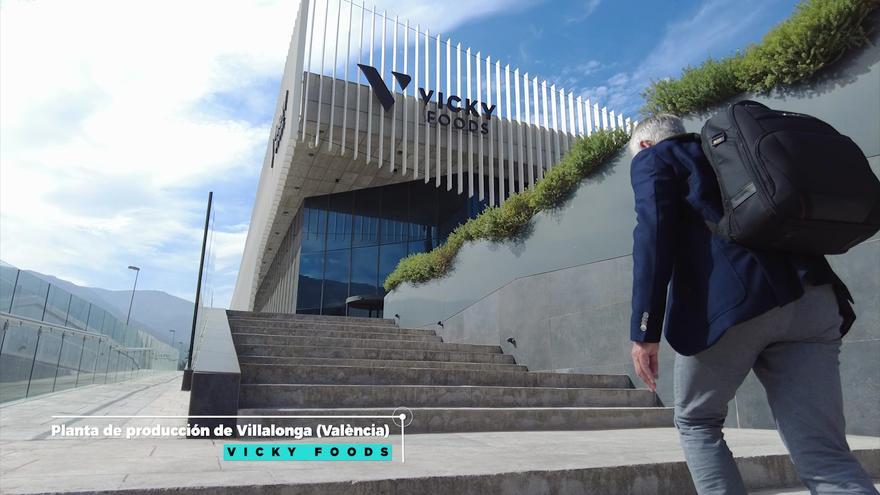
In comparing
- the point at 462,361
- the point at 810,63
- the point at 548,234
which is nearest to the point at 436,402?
the point at 462,361

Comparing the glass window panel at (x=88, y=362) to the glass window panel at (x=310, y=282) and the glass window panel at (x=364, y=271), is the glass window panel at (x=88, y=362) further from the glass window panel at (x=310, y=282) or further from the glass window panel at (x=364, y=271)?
the glass window panel at (x=364, y=271)

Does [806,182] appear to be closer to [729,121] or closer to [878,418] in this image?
[729,121]

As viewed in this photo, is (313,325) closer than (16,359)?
Yes

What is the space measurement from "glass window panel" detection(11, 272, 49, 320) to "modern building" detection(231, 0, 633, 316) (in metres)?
6.12

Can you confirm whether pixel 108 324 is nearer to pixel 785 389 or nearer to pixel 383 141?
pixel 383 141

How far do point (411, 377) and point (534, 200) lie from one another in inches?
123

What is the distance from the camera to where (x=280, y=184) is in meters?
16.9

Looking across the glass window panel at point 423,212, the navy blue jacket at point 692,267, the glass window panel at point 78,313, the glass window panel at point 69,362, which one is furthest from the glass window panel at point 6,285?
the glass window panel at point 423,212

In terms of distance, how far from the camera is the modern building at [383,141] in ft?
43.4

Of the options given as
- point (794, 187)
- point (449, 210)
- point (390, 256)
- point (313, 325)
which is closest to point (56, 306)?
point (313, 325)

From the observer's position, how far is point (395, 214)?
60.3 ft

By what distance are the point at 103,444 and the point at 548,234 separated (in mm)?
5141

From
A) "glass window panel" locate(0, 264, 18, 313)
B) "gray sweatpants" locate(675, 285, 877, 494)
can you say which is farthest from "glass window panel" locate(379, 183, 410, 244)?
"gray sweatpants" locate(675, 285, 877, 494)

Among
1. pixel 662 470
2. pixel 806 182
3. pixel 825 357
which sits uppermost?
pixel 806 182
